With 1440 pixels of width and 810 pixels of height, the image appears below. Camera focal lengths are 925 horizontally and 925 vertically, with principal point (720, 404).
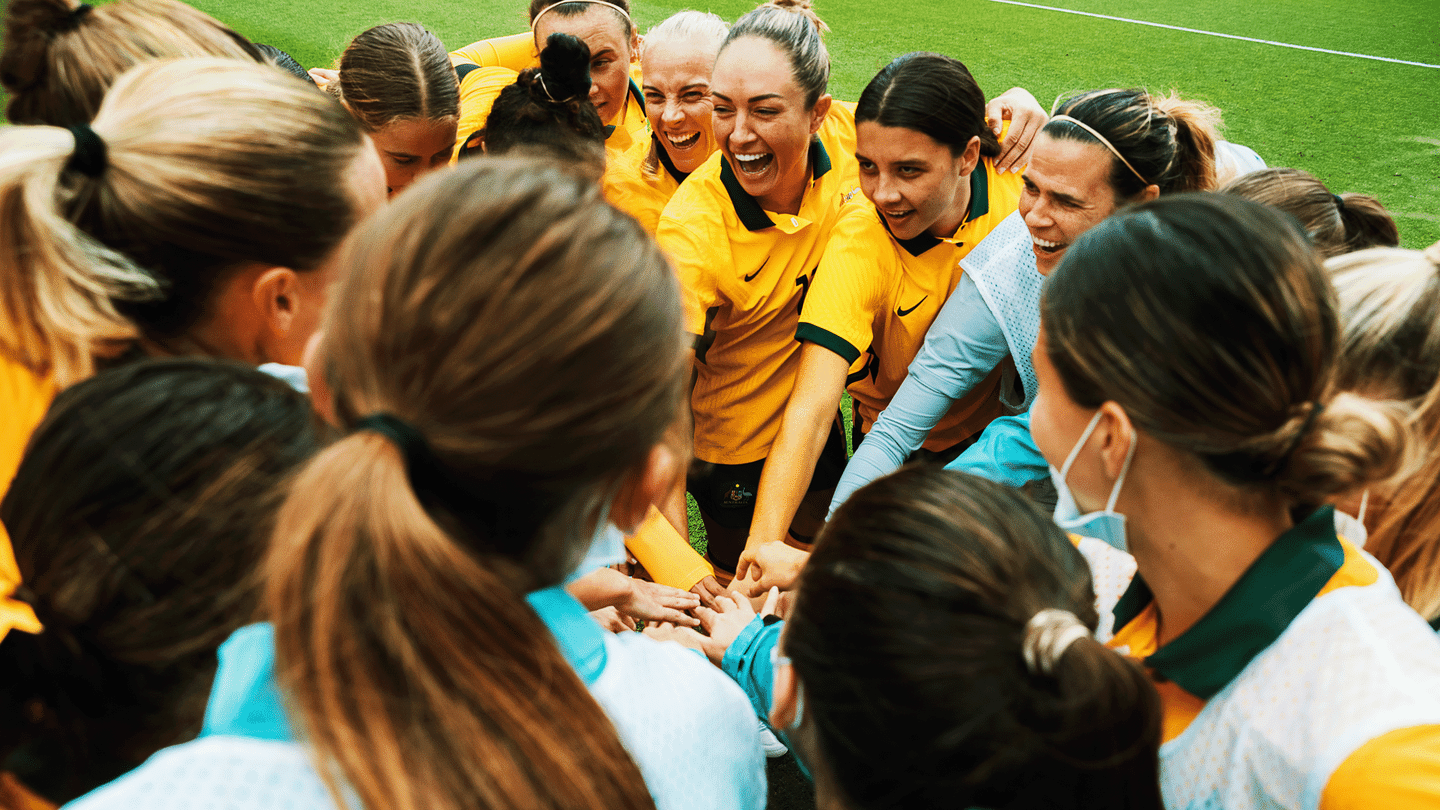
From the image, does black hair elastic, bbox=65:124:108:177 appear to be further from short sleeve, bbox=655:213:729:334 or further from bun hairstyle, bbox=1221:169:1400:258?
bun hairstyle, bbox=1221:169:1400:258

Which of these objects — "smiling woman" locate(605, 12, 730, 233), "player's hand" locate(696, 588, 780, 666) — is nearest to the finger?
"player's hand" locate(696, 588, 780, 666)

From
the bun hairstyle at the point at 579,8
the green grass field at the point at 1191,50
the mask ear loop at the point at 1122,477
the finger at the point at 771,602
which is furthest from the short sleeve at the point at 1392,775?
Result: the green grass field at the point at 1191,50

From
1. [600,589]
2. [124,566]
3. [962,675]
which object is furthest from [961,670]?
[600,589]

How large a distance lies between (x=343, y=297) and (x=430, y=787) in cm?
49

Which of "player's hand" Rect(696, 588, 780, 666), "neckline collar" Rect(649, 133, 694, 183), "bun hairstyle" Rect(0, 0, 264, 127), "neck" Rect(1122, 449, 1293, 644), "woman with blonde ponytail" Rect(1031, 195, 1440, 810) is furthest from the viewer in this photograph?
"neckline collar" Rect(649, 133, 694, 183)

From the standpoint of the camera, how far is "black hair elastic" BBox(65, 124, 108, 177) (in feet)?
4.46

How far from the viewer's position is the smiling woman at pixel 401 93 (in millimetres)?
2850

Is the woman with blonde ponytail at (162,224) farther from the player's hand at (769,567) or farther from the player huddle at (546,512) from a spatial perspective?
the player's hand at (769,567)

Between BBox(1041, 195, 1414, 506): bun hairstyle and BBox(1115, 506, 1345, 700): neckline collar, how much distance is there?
0.19 ft

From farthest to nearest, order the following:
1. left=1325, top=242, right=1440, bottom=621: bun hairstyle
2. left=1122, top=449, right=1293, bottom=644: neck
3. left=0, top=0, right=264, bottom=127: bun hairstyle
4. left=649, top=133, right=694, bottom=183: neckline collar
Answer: left=649, top=133, right=694, bottom=183: neckline collar → left=0, top=0, right=264, bottom=127: bun hairstyle → left=1325, top=242, right=1440, bottom=621: bun hairstyle → left=1122, top=449, right=1293, bottom=644: neck

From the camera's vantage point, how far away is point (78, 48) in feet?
5.71

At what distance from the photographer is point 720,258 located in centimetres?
271

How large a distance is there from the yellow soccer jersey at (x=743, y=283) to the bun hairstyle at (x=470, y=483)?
1.64 m

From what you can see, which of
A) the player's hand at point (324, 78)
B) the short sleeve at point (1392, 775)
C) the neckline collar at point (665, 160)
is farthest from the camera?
the player's hand at point (324, 78)
